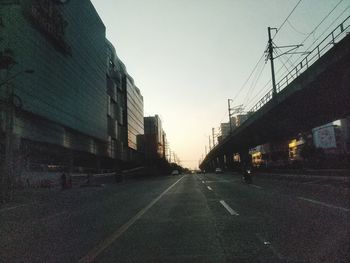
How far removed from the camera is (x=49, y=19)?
54.4 m

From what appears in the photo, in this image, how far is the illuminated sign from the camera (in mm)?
49938

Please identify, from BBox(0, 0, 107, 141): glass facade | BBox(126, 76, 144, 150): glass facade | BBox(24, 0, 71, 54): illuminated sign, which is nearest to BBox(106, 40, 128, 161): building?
BBox(126, 76, 144, 150): glass facade

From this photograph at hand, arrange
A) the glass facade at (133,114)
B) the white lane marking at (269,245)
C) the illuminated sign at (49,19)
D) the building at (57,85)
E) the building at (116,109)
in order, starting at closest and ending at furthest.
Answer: the white lane marking at (269,245) → the building at (57,85) → the illuminated sign at (49,19) → the building at (116,109) → the glass facade at (133,114)

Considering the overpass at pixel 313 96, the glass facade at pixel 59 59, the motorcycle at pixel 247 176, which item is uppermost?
the glass facade at pixel 59 59

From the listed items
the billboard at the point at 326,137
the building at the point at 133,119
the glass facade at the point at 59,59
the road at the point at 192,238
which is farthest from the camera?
the building at the point at 133,119

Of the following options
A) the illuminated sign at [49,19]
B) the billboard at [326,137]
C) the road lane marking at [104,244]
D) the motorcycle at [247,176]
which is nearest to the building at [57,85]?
the illuminated sign at [49,19]

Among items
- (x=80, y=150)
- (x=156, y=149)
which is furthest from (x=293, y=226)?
(x=156, y=149)

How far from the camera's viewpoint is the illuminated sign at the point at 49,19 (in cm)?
4994

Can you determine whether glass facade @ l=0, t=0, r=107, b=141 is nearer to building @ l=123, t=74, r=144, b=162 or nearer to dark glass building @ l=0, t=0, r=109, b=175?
dark glass building @ l=0, t=0, r=109, b=175

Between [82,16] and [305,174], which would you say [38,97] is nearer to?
[82,16]

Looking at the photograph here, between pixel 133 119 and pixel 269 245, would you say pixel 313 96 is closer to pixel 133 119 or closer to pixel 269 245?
pixel 269 245

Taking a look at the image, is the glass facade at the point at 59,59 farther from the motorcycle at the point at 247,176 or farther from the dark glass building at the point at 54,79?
the motorcycle at the point at 247,176

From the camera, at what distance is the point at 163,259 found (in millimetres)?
5473

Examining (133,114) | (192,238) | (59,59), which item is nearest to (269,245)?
(192,238)
